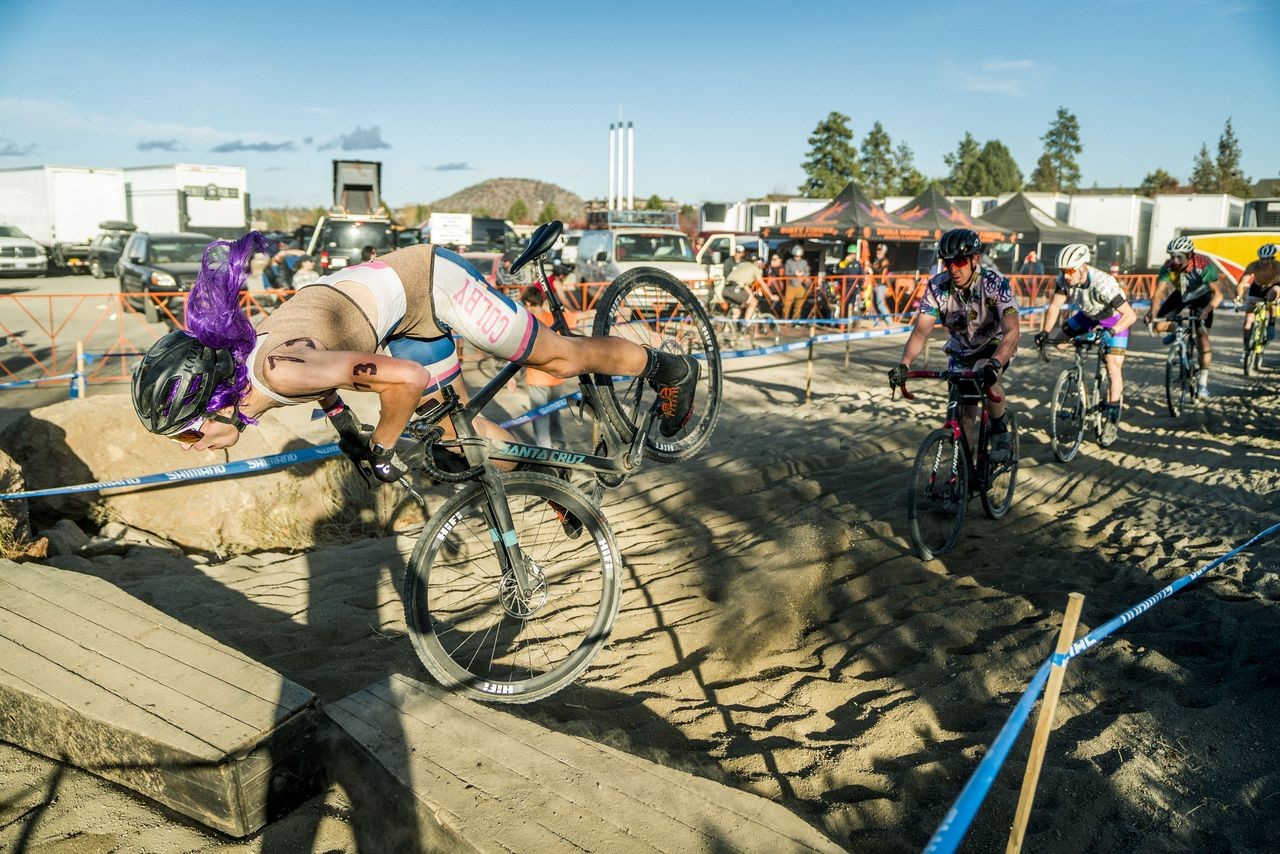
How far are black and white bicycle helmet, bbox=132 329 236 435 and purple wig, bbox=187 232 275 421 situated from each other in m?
0.05

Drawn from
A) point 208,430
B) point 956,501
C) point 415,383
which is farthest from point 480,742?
point 956,501

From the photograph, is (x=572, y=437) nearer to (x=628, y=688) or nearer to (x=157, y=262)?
(x=628, y=688)

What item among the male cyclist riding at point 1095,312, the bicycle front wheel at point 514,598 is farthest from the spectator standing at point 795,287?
the bicycle front wheel at point 514,598

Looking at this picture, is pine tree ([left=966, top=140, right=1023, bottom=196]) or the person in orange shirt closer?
the person in orange shirt

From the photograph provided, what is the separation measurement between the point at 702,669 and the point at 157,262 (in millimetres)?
18977

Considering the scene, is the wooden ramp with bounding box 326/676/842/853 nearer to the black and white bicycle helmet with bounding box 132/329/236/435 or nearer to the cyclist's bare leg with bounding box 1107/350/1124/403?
the black and white bicycle helmet with bounding box 132/329/236/435

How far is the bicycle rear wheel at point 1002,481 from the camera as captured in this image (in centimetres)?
650

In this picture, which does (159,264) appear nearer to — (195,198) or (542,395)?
(542,395)

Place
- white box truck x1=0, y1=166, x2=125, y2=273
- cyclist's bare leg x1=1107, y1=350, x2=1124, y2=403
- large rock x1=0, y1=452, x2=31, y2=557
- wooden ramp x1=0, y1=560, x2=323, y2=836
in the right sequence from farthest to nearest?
white box truck x1=0, y1=166, x2=125, y2=273, cyclist's bare leg x1=1107, y1=350, x2=1124, y2=403, large rock x1=0, y1=452, x2=31, y2=557, wooden ramp x1=0, y1=560, x2=323, y2=836

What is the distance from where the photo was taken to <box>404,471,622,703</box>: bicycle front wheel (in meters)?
3.68

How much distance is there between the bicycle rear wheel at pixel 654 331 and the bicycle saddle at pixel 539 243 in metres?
0.43

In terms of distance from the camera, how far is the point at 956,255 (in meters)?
5.95

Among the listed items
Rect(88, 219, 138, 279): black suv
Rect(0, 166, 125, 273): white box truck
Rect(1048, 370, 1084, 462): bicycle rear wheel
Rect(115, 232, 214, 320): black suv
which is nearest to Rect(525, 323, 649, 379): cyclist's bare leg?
Rect(1048, 370, 1084, 462): bicycle rear wheel

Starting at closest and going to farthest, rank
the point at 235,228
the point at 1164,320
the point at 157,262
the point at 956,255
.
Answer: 1. the point at 956,255
2. the point at 1164,320
3. the point at 157,262
4. the point at 235,228
